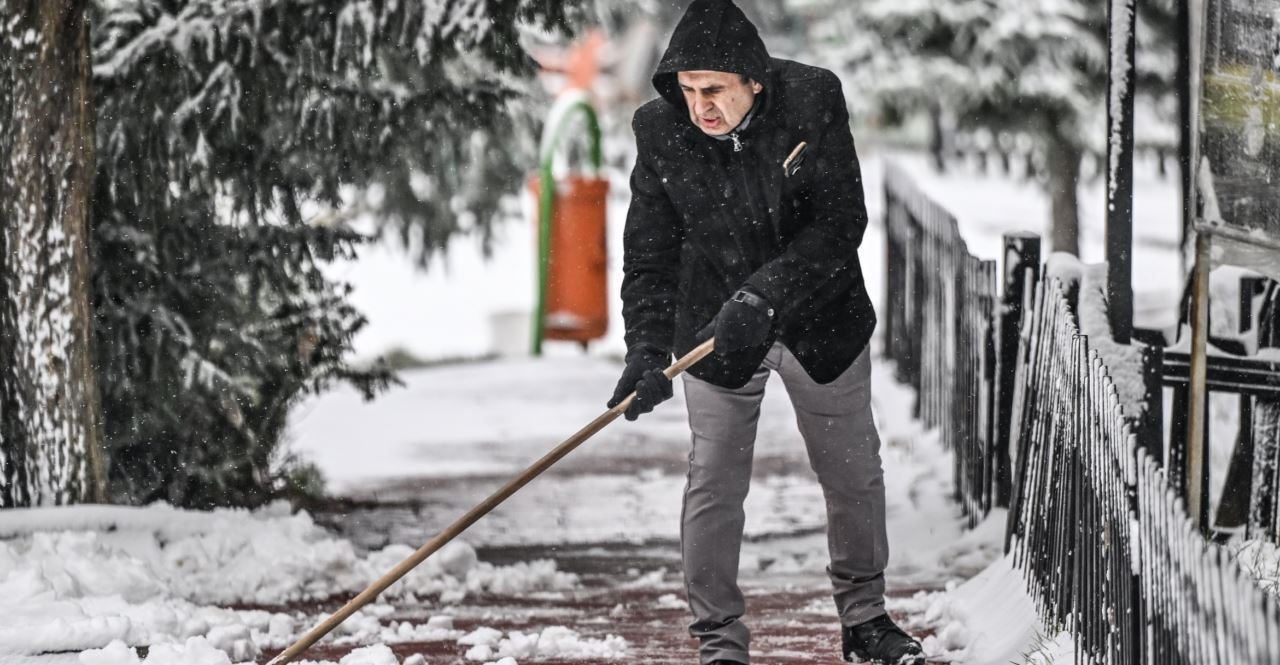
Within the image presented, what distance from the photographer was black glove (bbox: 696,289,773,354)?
4.74 m

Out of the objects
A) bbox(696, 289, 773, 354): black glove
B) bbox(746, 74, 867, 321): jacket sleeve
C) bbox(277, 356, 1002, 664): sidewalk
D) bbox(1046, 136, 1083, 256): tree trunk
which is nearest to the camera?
bbox(696, 289, 773, 354): black glove

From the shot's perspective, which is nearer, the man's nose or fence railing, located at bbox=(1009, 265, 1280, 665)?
fence railing, located at bbox=(1009, 265, 1280, 665)

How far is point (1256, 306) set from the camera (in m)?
6.64

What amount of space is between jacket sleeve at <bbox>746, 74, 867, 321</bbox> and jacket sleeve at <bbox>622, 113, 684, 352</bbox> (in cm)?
37

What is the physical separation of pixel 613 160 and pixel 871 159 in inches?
411

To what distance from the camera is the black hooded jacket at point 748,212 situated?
487 centimetres

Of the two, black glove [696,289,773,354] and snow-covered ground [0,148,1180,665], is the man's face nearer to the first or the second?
black glove [696,289,773,354]

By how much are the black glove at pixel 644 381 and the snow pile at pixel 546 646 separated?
102cm

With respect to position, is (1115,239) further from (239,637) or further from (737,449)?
(239,637)

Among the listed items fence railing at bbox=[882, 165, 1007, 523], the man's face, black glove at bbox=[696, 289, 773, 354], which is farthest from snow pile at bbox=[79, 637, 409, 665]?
fence railing at bbox=[882, 165, 1007, 523]

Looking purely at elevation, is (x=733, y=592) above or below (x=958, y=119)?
below

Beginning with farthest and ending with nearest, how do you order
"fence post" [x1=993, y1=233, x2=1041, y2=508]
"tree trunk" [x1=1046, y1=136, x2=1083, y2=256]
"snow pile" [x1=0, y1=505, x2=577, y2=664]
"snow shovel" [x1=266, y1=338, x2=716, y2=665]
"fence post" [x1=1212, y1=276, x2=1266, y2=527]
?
"tree trunk" [x1=1046, y1=136, x2=1083, y2=256] → "fence post" [x1=993, y1=233, x2=1041, y2=508] → "fence post" [x1=1212, y1=276, x2=1266, y2=527] → "snow pile" [x1=0, y1=505, x2=577, y2=664] → "snow shovel" [x1=266, y1=338, x2=716, y2=665]

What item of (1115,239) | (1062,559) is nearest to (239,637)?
(1062,559)

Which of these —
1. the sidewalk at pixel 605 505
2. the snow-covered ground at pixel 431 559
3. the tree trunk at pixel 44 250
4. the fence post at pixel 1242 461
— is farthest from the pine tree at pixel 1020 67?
the tree trunk at pixel 44 250
